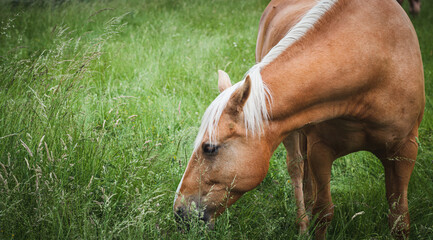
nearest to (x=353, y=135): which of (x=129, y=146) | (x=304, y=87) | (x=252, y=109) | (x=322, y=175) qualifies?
(x=322, y=175)

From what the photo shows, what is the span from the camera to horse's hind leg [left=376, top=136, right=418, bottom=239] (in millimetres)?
2340

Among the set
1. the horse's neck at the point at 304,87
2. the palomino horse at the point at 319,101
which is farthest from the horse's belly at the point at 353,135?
the horse's neck at the point at 304,87

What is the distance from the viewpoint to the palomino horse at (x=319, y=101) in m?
1.93

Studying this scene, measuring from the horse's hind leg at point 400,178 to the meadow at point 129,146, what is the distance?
0.16 metres

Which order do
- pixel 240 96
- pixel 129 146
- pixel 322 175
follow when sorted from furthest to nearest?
pixel 129 146 < pixel 322 175 < pixel 240 96

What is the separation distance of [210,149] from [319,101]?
0.67m

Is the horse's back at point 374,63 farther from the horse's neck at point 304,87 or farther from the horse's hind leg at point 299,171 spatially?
the horse's hind leg at point 299,171

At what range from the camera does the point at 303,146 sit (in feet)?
10.7

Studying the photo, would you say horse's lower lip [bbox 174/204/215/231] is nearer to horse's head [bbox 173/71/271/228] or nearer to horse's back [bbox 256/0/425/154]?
horse's head [bbox 173/71/271/228]

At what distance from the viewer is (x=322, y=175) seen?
2547 mm

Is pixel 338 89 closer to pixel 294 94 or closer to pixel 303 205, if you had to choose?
pixel 294 94

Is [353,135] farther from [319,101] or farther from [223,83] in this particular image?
[223,83]

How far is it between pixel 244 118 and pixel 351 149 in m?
0.92

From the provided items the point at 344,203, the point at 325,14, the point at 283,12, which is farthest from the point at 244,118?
the point at 283,12
